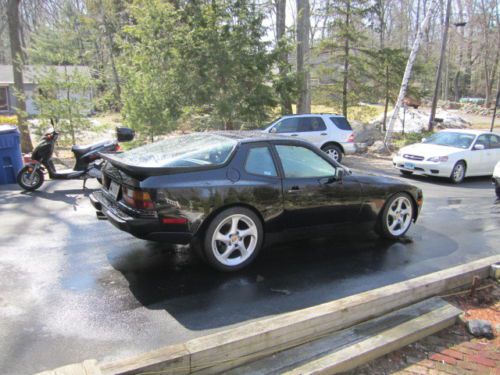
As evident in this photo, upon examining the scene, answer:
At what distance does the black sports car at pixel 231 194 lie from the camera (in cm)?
438

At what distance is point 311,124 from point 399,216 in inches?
313

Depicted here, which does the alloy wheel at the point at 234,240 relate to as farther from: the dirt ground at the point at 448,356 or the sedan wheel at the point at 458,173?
the sedan wheel at the point at 458,173

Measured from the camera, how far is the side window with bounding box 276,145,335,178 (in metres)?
5.19

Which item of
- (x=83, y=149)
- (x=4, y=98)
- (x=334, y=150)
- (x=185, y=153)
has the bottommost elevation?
(x=334, y=150)

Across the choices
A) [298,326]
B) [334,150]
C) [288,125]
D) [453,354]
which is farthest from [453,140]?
[298,326]

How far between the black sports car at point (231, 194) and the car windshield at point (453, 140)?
8.32m

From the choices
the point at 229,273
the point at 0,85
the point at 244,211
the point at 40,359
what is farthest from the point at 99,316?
the point at 0,85

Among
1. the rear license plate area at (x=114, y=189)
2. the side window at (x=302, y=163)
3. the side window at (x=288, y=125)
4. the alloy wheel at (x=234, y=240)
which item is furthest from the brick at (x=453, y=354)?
the side window at (x=288, y=125)

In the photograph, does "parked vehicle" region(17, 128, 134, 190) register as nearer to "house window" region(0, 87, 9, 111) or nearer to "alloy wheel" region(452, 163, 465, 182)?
"alloy wheel" region(452, 163, 465, 182)

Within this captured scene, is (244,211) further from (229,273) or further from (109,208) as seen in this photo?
(109,208)

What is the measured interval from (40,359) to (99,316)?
0.69 meters

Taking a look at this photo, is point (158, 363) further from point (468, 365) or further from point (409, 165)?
point (409, 165)

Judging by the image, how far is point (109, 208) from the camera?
481cm

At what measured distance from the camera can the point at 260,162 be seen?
16.4 ft
